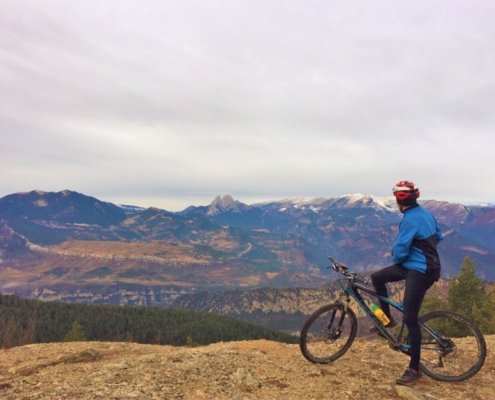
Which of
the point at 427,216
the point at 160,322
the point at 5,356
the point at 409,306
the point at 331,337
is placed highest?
the point at 427,216

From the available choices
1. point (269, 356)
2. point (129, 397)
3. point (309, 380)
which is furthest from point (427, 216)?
point (129, 397)

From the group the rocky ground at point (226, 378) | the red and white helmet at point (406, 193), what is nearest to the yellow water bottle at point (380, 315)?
the rocky ground at point (226, 378)

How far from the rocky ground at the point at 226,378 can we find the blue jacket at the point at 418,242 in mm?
3099

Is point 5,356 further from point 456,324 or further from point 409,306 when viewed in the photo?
point 456,324

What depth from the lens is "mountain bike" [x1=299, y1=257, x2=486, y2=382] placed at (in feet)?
33.8

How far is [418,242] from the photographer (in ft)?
31.0

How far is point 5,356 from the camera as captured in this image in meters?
13.5

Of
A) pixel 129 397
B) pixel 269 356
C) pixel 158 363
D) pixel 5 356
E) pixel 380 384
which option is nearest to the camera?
pixel 129 397

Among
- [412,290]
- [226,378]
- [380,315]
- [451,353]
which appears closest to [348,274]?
[380,315]

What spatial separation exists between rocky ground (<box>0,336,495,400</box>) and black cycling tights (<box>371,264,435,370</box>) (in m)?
1.12

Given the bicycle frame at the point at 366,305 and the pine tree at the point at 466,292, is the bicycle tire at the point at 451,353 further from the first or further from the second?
the pine tree at the point at 466,292

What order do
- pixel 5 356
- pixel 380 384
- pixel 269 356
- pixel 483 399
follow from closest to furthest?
pixel 483 399 → pixel 380 384 → pixel 269 356 → pixel 5 356

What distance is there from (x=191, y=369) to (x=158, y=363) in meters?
1.12

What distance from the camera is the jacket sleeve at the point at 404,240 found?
366 inches
